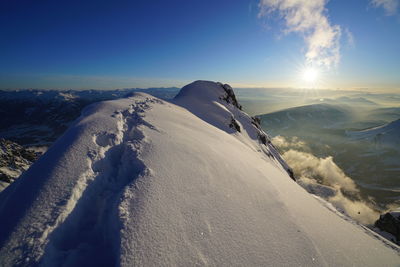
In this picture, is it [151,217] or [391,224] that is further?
[391,224]

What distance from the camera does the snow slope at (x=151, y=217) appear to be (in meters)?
3.85

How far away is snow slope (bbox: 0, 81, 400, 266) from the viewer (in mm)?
3854

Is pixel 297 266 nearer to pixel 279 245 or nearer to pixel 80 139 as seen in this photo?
pixel 279 245

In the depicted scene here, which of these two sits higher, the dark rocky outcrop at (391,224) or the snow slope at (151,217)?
the snow slope at (151,217)

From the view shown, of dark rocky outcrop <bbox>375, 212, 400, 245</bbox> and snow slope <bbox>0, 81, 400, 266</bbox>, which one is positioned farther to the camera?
dark rocky outcrop <bbox>375, 212, 400, 245</bbox>

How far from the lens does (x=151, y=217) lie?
4.61 meters

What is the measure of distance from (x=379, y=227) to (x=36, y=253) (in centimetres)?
4937

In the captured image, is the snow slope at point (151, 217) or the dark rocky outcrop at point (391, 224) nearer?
the snow slope at point (151, 217)

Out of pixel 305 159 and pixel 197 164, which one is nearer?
pixel 197 164

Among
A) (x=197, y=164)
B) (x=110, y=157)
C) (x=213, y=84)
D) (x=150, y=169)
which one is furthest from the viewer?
(x=213, y=84)

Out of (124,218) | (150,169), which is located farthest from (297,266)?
(150,169)

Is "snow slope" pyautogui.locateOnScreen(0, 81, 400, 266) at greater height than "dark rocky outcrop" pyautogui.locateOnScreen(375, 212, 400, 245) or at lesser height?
greater

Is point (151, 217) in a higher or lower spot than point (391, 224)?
higher

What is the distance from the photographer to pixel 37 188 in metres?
4.89
